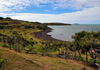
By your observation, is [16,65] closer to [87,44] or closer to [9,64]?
[9,64]

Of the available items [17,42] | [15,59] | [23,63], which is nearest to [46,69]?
[23,63]

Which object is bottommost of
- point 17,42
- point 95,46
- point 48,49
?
point 48,49

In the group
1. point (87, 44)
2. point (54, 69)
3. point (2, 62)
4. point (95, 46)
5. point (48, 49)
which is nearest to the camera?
point (2, 62)

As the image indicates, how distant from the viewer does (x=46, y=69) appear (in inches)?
677

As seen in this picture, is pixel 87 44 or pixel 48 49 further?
pixel 48 49

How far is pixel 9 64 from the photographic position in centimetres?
1655

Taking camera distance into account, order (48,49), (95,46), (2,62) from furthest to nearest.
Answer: (48,49) → (95,46) → (2,62)

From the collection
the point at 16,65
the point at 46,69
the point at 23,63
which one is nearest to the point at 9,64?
the point at 16,65

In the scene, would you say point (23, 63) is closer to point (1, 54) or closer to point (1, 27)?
point (1, 54)

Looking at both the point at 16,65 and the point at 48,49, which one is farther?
the point at 48,49

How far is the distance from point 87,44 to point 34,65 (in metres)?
16.2

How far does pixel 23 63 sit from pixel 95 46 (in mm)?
17830

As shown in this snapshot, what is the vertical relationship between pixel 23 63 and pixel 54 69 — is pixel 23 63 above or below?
above

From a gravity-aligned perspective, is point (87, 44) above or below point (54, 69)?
above
